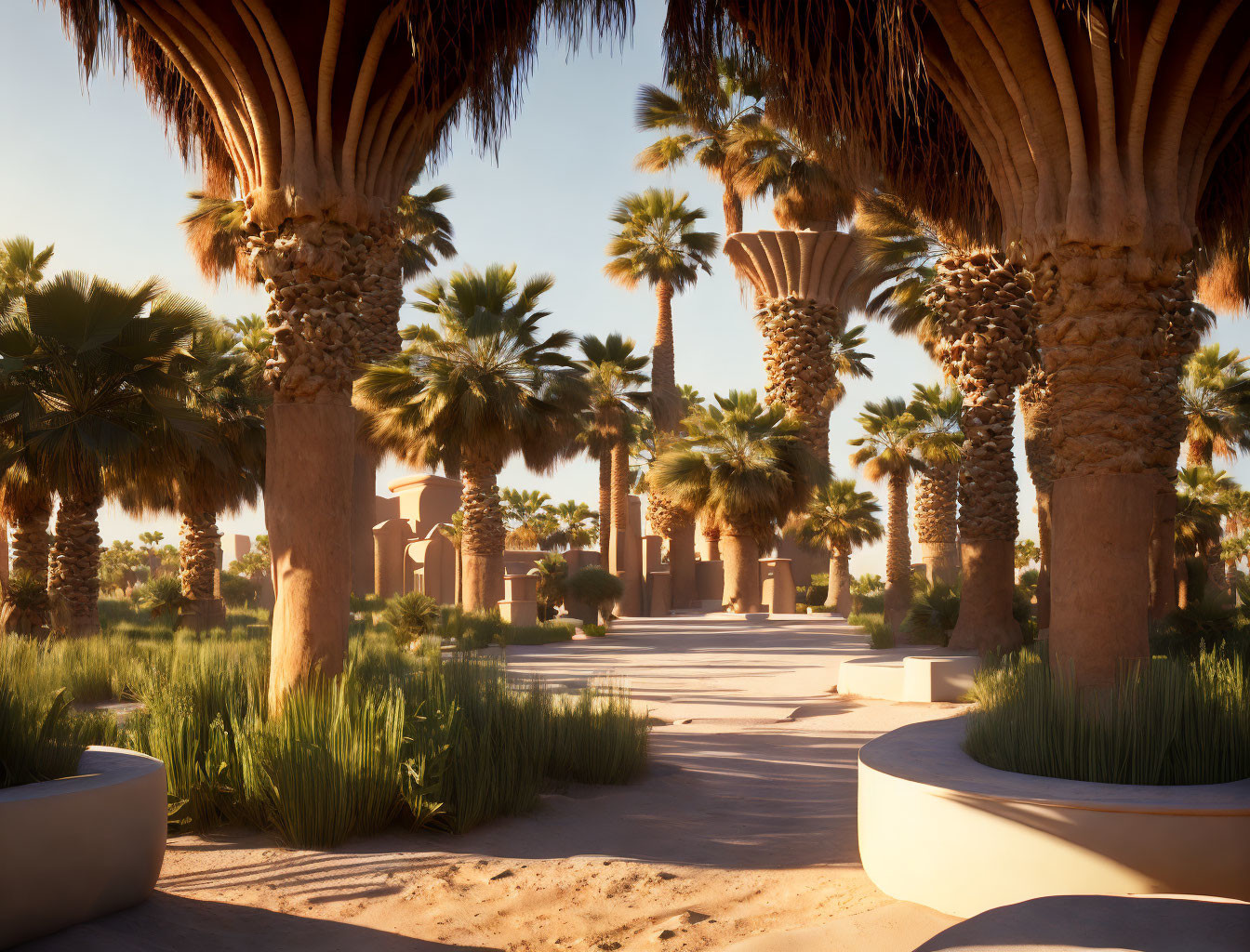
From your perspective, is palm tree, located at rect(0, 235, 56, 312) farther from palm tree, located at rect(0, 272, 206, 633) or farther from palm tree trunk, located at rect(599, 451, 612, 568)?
palm tree trunk, located at rect(599, 451, 612, 568)

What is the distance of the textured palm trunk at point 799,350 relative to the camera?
28.8 meters

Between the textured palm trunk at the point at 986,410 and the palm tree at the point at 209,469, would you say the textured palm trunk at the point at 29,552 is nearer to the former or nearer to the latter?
the palm tree at the point at 209,469

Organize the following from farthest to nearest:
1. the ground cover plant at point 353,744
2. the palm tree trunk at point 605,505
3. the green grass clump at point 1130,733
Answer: the palm tree trunk at point 605,505 → the ground cover plant at point 353,744 → the green grass clump at point 1130,733

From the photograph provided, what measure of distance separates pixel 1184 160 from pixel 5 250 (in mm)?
19319

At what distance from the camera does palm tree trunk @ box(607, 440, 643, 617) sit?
3297 cm

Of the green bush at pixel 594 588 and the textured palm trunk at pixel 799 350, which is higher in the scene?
the textured palm trunk at pixel 799 350

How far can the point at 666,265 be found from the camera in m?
34.6

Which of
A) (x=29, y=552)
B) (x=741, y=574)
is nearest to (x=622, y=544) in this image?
(x=741, y=574)

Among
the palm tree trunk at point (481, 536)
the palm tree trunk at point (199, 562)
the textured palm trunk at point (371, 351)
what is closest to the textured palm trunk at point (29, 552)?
the palm tree trunk at point (199, 562)

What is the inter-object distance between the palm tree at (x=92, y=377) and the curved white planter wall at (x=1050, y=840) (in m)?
12.1

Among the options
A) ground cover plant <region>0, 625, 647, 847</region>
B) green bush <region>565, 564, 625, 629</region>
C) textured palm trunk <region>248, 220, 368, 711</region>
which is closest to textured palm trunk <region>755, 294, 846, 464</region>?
green bush <region>565, 564, 625, 629</region>

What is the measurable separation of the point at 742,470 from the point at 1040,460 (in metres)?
8.05

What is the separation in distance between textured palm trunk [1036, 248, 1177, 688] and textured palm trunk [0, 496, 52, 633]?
48.5ft

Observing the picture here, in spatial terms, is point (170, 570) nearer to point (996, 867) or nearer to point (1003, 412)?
point (1003, 412)
